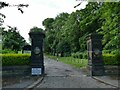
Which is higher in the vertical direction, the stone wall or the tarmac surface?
the stone wall

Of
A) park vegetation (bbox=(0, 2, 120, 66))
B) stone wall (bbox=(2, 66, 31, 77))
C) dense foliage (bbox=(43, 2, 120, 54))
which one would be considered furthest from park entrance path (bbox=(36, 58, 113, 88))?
dense foliage (bbox=(43, 2, 120, 54))

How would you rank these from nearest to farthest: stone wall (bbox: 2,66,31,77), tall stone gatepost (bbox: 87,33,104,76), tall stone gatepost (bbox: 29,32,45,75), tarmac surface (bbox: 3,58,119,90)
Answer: tarmac surface (bbox: 3,58,119,90) → stone wall (bbox: 2,66,31,77) → tall stone gatepost (bbox: 29,32,45,75) → tall stone gatepost (bbox: 87,33,104,76)

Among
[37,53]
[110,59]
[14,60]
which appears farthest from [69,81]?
[110,59]

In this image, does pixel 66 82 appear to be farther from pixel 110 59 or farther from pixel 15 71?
pixel 110 59

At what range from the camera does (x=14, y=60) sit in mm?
19688

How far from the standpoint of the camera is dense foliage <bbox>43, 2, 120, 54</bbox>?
61.8 ft

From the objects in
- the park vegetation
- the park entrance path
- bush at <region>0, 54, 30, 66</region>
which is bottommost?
the park entrance path

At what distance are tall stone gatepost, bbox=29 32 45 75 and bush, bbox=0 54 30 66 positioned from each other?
51cm

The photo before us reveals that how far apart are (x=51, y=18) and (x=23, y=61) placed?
67470mm

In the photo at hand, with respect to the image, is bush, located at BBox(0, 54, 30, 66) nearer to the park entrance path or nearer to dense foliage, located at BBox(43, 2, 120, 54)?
the park entrance path

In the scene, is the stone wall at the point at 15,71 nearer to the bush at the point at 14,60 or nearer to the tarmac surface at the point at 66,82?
the bush at the point at 14,60

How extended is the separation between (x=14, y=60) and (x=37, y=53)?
1.78 meters

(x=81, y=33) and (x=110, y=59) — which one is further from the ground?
(x=81, y=33)

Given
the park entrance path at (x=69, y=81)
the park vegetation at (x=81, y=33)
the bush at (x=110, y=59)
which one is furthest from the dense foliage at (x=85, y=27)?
the park entrance path at (x=69, y=81)
